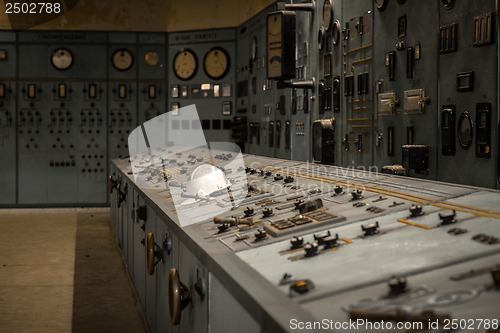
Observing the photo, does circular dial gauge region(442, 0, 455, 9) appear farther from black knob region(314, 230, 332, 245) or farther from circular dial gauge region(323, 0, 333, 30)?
black knob region(314, 230, 332, 245)

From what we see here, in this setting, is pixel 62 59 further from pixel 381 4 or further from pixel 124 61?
pixel 381 4

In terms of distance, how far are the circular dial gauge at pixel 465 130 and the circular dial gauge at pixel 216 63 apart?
6.82 m

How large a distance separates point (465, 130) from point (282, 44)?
226 centimetres

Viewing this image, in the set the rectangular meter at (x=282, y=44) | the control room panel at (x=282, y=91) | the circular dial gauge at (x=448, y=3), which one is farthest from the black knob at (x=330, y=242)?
the rectangular meter at (x=282, y=44)

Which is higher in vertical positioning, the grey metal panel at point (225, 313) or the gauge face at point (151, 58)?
the gauge face at point (151, 58)

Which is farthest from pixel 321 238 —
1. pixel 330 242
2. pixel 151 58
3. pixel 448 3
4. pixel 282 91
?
pixel 151 58

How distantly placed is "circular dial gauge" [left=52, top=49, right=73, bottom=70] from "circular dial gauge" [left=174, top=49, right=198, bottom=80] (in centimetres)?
192

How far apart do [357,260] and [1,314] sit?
3.71m

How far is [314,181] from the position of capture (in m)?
3.51

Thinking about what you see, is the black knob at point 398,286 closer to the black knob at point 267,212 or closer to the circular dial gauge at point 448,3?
the black knob at point 267,212

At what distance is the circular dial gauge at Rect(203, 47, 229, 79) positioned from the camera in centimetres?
1050

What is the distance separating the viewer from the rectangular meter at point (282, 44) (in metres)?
5.75

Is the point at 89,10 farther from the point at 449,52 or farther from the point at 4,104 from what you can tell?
the point at 449,52

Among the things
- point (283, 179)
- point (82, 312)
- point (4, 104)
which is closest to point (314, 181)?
point (283, 179)
